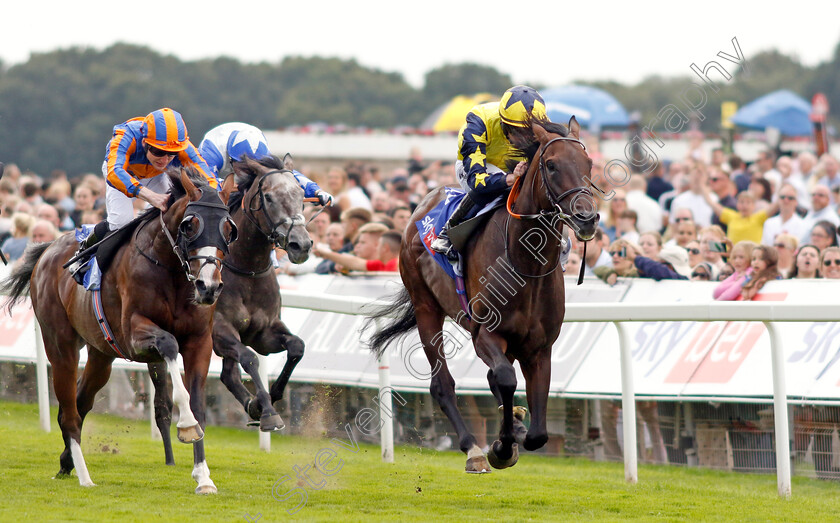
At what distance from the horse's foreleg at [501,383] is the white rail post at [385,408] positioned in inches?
55.3

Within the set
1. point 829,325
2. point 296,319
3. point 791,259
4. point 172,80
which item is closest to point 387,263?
point 296,319

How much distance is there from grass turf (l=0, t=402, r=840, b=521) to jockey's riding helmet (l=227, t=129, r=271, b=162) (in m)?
1.86

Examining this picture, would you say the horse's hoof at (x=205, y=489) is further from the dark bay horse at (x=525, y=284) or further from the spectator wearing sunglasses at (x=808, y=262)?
the spectator wearing sunglasses at (x=808, y=262)

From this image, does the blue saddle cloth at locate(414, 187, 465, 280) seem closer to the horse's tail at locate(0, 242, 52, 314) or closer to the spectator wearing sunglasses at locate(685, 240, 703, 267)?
the horse's tail at locate(0, 242, 52, 314)

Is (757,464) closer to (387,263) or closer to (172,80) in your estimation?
(387,263)

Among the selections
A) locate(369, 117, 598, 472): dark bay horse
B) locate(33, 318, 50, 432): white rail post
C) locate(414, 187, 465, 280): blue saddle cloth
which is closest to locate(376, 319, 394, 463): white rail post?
locate(414, 187, 465, 280): blue saddle cloth

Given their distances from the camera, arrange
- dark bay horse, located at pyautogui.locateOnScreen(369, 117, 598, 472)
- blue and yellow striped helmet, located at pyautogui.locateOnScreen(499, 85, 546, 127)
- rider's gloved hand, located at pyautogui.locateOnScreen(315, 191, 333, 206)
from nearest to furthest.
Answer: dark bay horse, located at pyautogui.locateOnScreen(369, 117, 598, 472) → blue and yellow striped helmet, located at pyautogui.locateOnScreen(499, 85, 546, 127) → rider's gloved hand, located at pyautogui.locateOnScreen(315, 191, 333, 206)

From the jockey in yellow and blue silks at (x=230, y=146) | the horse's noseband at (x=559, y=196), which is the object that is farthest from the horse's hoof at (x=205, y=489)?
the horse's noseband at (x=559, y=196)

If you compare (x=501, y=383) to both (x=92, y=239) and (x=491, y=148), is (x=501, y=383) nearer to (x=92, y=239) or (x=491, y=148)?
(x=491, y=148)

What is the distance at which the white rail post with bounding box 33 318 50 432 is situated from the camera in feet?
28.3

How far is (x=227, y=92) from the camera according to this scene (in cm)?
6450

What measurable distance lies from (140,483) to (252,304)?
1189 millimetres

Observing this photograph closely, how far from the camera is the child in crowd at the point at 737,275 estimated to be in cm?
757

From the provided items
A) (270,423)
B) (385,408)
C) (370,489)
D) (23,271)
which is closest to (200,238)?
(270,423)
